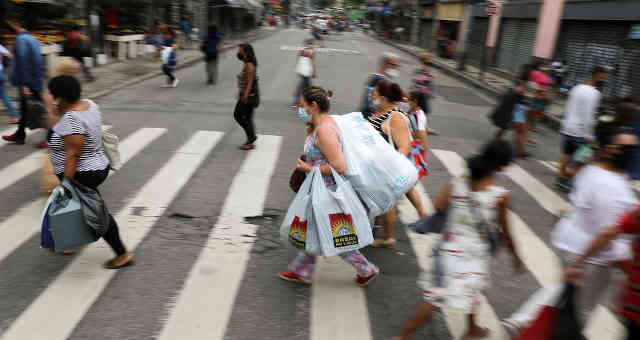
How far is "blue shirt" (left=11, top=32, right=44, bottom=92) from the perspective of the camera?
7504mm

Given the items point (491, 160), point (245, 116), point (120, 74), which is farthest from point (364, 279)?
point (120, 74)

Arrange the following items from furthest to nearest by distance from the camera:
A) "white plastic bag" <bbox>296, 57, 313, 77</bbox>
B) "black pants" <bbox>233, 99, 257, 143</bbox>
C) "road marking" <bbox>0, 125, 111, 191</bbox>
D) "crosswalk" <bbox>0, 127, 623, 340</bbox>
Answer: "white plastic bag" <bbox>296, 57, 313, 77</bbox> → "black pants" <bbox>233, 99, 257, 143</bbox> → "road marking" <bbox>0, 125, 111, 191</bbox> → "crosswalk" <bbox>0, 127, 623, 340</bbox>

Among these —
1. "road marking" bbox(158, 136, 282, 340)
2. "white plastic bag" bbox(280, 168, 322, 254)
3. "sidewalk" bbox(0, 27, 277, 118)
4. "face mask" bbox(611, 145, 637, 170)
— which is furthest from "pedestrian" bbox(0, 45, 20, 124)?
"face mask" bbox(611, 145, 637, 170)

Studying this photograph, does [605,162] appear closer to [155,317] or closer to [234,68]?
[155,317]

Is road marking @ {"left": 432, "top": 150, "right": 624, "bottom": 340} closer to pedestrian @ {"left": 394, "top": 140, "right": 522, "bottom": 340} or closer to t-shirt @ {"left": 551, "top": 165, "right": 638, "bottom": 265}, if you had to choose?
pedestrian @ {"left": 394, "top": 140, "right": 522, "bottom": 340}

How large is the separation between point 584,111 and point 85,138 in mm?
6123

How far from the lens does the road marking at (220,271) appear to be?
3.62m

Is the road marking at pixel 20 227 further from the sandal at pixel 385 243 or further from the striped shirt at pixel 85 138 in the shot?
the sandal at pixel 385 243

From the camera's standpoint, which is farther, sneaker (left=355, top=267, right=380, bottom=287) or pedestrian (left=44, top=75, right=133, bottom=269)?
sneaker (left=355, top=267, right=380, bottom=287)

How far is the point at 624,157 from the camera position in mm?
3076

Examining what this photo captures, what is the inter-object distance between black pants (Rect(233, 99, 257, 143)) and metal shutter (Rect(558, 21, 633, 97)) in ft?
36.9

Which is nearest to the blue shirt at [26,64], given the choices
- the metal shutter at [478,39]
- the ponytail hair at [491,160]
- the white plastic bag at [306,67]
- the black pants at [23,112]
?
the black pants at [23,112]

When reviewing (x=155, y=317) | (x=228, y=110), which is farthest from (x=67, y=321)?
(x=228, y=110)

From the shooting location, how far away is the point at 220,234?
521 cm
